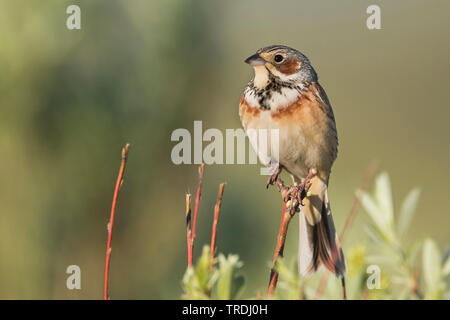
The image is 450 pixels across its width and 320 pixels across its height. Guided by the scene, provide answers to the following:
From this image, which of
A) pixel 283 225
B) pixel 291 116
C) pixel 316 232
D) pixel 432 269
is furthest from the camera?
pixel 291 116

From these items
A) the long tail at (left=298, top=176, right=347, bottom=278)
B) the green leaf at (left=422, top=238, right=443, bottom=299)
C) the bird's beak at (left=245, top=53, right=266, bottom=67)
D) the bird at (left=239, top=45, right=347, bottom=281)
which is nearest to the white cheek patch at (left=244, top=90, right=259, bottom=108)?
the bird at (left=239, top=45, right=347, bottom=281)

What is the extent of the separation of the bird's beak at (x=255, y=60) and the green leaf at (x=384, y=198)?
143 cm

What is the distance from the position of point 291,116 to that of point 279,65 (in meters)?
0.20

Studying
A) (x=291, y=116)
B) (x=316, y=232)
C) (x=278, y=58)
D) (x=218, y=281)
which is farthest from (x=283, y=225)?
(x=278, y=58)

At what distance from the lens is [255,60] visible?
2109mm

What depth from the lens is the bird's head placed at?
85.1 inches

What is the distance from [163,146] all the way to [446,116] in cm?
570

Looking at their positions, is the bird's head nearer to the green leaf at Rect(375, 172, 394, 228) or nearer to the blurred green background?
the blurred green background

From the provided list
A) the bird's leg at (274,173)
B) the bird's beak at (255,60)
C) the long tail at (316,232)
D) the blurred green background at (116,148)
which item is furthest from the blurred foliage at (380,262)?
the bird's beak at (255,60)

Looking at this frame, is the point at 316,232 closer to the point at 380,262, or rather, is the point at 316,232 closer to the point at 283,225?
the point at 283,225

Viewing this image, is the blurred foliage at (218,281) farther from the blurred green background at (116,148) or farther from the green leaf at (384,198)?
the blurred green background at (116,148)

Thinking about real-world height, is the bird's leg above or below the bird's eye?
below

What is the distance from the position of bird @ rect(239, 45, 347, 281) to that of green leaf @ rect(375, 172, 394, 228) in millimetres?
1342
